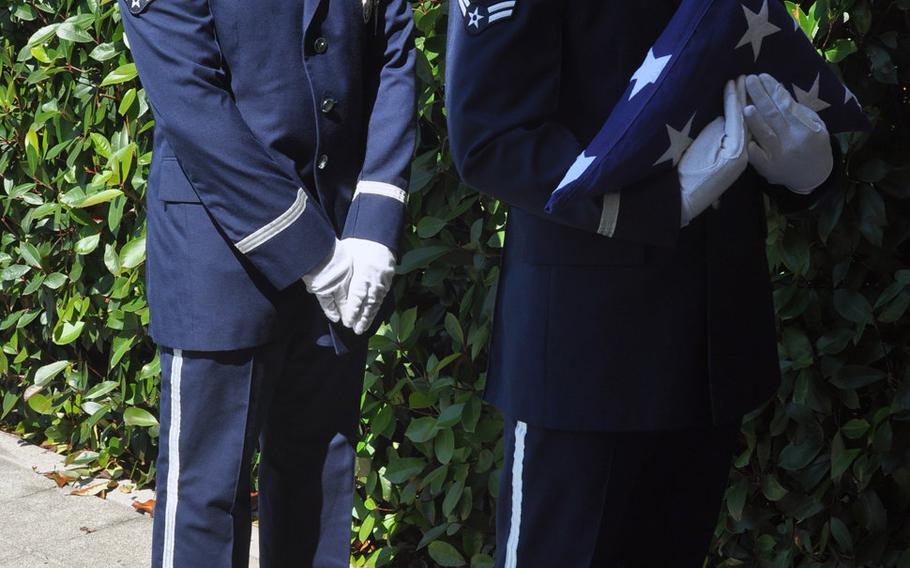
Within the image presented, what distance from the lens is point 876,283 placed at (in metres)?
2.58

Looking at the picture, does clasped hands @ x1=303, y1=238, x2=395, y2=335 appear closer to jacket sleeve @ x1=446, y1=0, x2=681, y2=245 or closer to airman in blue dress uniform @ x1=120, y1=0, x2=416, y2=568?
airman in blue dress uniform @ x1=120, y1=0, x2=416, y2=568

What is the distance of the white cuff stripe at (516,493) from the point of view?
1826mm

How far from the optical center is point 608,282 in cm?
178

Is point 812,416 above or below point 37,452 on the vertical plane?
above

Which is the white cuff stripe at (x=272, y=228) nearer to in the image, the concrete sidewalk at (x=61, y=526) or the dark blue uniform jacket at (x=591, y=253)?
the dark blue uniform jacket at (x=591, y=253)

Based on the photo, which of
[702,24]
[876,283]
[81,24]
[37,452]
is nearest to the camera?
[702,24]

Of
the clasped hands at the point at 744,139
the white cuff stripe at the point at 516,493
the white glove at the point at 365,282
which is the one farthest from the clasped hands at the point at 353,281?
the clasped hands at the point at 744,139

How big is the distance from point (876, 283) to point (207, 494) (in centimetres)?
145

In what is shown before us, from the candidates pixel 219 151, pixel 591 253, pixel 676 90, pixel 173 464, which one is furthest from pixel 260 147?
pixel 676 90

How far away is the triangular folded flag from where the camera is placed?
64.7 inches

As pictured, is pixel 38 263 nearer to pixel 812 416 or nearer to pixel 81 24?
pixel 81 24

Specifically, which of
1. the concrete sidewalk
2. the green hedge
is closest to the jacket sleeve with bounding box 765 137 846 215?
→ the green hedge

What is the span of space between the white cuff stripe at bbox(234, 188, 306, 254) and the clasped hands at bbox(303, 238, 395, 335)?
0.32 feet

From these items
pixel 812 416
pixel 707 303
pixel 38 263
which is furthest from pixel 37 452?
pixel 707 303
